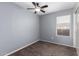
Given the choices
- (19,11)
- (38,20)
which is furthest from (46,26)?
(19,11)

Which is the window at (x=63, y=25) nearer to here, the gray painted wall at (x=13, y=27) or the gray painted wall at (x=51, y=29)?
the gray painted wall at (x=51, y=29)

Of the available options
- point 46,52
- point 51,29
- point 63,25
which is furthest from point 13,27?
point 63,25

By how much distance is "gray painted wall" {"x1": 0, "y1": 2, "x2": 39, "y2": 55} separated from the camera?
2.40 meters

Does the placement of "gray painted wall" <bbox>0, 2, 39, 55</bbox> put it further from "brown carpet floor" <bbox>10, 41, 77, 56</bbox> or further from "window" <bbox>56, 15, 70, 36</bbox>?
"window" <bbox>56, 15, 70, 36</bbox>

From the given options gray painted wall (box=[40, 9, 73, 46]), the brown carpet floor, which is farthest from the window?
the brown carpet floor

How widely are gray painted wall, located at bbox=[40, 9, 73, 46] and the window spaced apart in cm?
21

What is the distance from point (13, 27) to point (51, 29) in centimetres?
257

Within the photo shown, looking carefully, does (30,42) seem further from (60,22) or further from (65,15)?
(65,15)

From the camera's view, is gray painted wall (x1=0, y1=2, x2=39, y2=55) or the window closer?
gray painted wall (x1=0, y1=2, x2=39, y2=55)

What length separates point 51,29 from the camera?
4.38 meters

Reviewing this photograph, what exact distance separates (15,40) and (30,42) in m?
1.27

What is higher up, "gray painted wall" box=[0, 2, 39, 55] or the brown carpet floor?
"gray painted wall" box=[0, 2, 39, 55]

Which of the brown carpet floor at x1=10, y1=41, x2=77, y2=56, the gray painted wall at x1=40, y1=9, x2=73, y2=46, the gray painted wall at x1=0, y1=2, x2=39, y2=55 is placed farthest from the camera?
the gray painted wall at x1=40, y1=9, x2=73, y2=46

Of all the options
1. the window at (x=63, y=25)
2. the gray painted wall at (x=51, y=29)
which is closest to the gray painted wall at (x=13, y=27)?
the gray painted wall at (x=51, y=29)
